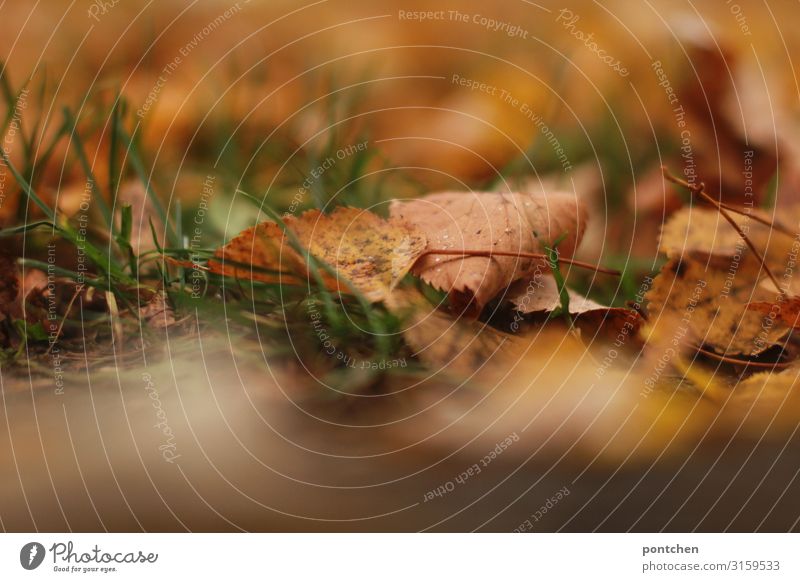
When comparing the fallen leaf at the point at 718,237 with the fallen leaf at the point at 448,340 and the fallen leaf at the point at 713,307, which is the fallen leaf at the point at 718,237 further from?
the fallen leaf at the point at 448,340

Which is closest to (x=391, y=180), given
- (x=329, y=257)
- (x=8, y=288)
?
(x=329, y=257)

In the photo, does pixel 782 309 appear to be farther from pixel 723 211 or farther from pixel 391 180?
pixel 391 180

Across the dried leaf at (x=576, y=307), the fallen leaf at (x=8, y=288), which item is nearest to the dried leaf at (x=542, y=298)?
the dried leaf at (x=576, y=307)

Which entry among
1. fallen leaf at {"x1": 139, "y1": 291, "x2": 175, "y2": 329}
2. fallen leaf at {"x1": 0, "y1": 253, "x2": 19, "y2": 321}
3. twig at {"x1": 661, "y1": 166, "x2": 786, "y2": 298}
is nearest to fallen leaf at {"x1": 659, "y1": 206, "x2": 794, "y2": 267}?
twig at {"x1": 661, "y1": 166, "x2": 786, "y2": 298}

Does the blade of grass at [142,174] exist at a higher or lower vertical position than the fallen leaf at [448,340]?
higher
